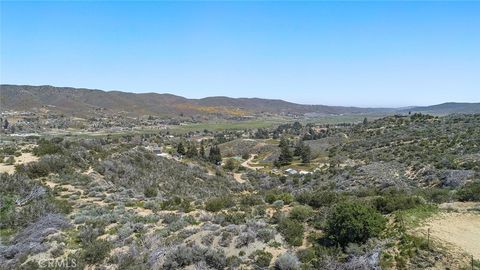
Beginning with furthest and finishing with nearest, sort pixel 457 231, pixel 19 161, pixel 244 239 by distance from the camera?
pixel 19 161, pixel 244 239, pixel 457 231

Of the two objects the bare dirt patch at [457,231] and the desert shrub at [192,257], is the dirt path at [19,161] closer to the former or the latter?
the desert shrub at [192,257]

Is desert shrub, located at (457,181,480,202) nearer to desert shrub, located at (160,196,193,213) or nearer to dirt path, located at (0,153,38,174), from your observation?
desert shrub, located at (160,196,193,213)

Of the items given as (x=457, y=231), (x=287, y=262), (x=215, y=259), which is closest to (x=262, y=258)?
(x=287, y=262)

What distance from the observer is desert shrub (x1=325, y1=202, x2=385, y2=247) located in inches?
503

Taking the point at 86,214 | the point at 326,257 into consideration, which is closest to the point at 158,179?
the point at 86,214

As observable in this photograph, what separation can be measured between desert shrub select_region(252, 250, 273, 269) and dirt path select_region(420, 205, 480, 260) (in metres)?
5.52

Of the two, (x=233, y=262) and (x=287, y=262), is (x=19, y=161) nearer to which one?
(x=233, y=262)

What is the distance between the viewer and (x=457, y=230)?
43.7 ft

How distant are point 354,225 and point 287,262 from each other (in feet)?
8.88

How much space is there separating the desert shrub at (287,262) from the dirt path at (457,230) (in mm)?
4710

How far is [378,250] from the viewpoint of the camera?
12.1 metres

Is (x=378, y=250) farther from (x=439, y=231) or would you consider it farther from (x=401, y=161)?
(x=401, y=161)

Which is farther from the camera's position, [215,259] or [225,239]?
[225,239]

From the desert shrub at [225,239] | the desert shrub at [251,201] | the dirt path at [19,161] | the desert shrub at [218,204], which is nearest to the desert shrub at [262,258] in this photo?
the desert shrub at [225,239]
